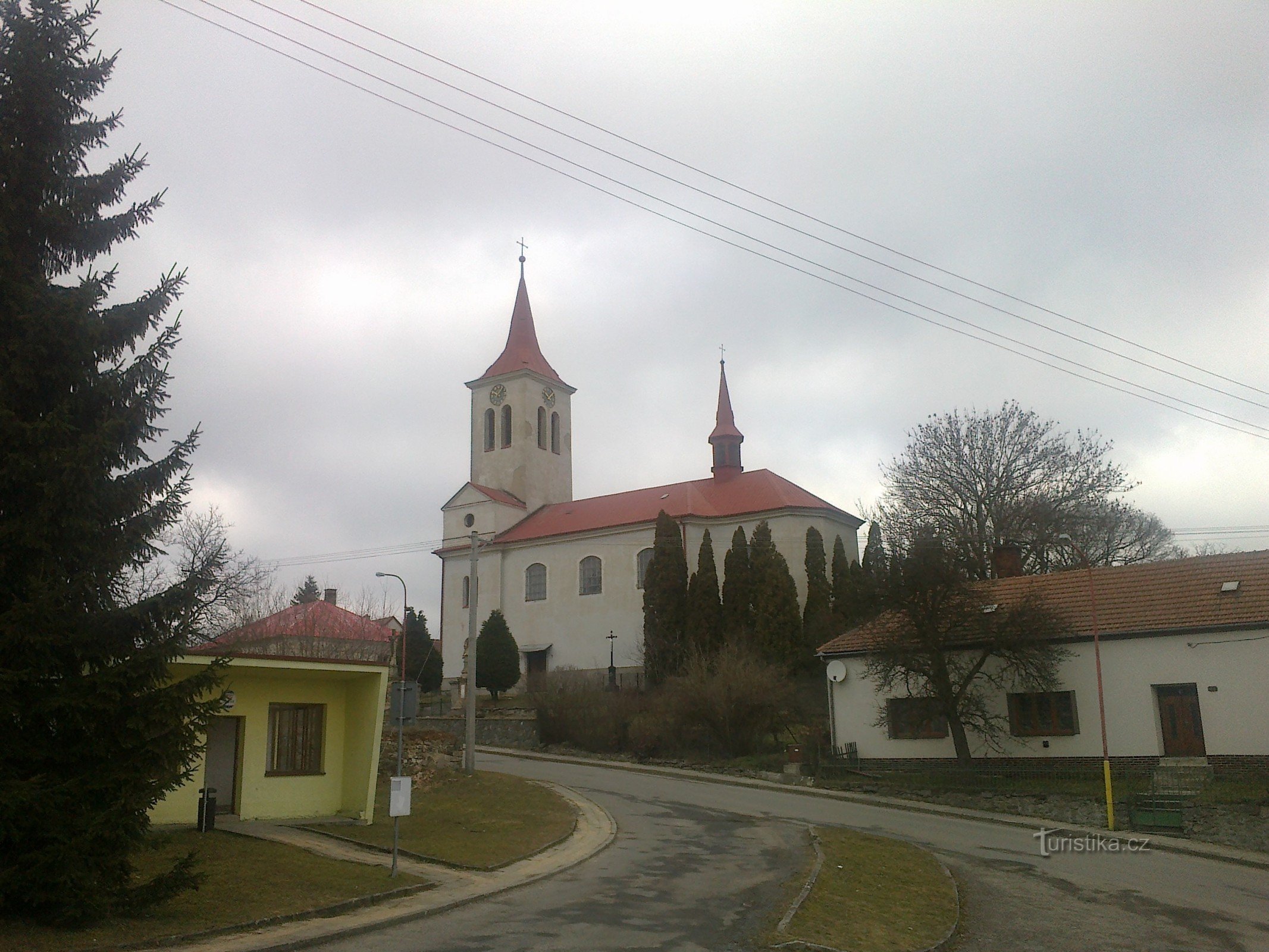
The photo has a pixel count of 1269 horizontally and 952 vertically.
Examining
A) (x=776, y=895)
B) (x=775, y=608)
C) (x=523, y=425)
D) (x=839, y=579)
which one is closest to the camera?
(x=776, y=895)

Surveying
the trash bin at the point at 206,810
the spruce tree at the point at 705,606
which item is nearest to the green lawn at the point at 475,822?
the trash bin at the point at 206,810

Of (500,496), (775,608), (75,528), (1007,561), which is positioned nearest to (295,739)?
(75,528)

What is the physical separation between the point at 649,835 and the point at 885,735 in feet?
42.8

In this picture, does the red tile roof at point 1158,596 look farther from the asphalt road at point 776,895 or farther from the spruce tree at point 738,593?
the spruce tree at point 738,593

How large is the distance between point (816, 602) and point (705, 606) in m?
4.73

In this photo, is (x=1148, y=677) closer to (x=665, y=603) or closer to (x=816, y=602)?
(x=816, y=602)

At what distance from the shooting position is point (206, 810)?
15469 millimetres

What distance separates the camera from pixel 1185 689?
24516 mm

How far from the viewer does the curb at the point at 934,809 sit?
19234mm

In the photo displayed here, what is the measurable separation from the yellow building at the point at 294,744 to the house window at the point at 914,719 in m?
15.6

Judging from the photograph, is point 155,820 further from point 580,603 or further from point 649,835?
point 580,603

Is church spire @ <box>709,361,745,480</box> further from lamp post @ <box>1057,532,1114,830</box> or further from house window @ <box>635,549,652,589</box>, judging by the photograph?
lamp post @ <box>1057,532,1114,830</box>

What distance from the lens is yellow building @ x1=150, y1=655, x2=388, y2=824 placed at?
56.5ft

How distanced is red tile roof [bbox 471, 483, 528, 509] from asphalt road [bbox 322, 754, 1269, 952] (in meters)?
33.3
